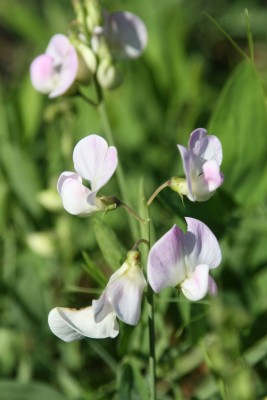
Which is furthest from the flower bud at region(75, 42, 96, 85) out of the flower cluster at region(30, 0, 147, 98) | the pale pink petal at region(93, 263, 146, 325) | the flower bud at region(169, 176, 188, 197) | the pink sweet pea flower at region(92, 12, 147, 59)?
the pale pink petal at region(93, 263, 146, 325)

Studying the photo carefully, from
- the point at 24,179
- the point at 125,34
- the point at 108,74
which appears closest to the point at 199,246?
the point at 108,74

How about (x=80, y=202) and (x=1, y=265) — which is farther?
(x=1, y=265)

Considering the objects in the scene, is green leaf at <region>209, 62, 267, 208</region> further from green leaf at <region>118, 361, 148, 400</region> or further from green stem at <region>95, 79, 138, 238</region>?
green leaf at <region>118, 361, 148, 400</region>

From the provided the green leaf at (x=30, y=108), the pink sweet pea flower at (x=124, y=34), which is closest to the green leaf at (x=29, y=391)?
the pink sweet pea flower at (x=124, y=34)

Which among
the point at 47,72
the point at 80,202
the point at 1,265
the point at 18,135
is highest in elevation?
the point at 47,72

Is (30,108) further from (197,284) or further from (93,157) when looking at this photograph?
(197,284)

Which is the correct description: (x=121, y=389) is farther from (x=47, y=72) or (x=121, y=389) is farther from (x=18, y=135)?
(x=18, y=135)

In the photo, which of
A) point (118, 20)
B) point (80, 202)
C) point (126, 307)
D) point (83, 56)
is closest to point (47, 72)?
point (83, 56)
